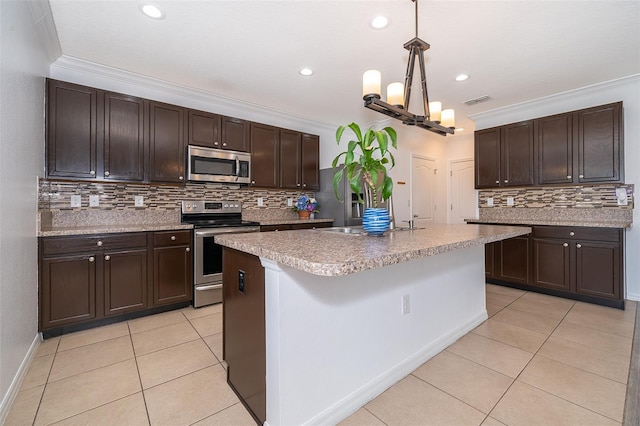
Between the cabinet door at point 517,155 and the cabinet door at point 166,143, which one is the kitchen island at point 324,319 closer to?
the cabinet door at point 166,143

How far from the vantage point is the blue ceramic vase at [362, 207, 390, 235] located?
6.10 ft

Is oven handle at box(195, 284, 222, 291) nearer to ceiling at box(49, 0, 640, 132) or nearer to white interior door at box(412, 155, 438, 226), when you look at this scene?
ceiling at box(49, 0, 640, 132)

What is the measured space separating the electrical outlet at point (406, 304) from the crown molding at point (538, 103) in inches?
144

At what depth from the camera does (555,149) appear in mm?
3613

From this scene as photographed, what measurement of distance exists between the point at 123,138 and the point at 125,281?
145cm

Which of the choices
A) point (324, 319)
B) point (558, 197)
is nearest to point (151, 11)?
point (324, 319)

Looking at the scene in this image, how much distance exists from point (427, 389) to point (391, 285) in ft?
2.13

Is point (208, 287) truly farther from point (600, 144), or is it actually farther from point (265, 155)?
point (600, 144)

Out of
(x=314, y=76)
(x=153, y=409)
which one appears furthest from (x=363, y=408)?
(x=314, y=76)

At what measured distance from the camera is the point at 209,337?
242 cm

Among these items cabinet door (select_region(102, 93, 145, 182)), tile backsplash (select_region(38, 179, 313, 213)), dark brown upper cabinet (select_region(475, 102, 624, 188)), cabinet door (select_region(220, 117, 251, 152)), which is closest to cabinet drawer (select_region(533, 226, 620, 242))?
dark brown upper cabinet (select_region(475, 102, 624, 188))

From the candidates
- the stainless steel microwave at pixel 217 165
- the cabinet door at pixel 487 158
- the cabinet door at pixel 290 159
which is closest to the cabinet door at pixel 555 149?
the cabinet door at pixel 487 158

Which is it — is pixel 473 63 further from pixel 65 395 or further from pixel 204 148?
pixel 65 395

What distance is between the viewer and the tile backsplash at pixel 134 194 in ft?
9.26
